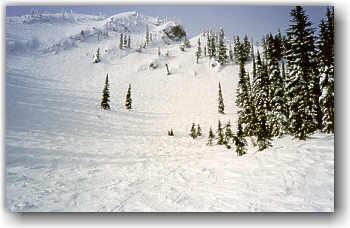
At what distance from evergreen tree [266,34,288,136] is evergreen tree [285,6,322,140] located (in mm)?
2113

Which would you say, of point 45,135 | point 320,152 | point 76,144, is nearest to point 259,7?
point 320,152

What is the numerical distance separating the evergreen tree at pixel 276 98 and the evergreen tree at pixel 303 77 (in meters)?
2.11

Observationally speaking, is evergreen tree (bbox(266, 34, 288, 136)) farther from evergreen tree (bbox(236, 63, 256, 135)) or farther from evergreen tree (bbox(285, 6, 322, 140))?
evergreen tree (bbox(285, 6, 322, 140))

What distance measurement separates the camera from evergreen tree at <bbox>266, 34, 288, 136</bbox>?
13.5 m

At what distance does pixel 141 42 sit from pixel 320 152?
115434 mm

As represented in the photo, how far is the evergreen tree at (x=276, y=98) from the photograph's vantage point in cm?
1347

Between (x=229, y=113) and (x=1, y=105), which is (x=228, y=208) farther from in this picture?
(x=229, y=113)

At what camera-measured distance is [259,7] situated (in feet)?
23.1

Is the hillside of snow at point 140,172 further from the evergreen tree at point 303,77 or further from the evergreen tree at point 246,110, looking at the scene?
the evergreen tree at point 246,110

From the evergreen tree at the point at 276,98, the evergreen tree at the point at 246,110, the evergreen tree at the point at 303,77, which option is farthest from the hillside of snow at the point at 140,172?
the evergreen tree at the point at 246,110

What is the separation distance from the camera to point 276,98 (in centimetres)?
1403

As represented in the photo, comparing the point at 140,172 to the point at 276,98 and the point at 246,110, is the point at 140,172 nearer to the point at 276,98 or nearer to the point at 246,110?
the point at 276,98

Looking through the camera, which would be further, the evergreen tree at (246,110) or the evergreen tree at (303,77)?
the evergreen tree at (246,110)

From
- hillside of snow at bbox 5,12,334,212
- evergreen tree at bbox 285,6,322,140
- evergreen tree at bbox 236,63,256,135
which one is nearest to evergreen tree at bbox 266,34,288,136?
evergreen tree at bbox 236,63,256,135
